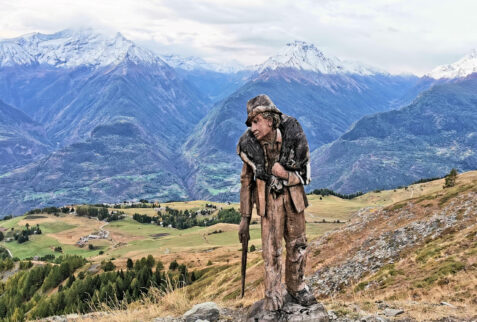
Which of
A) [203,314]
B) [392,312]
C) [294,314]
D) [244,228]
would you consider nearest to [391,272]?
[392,312]

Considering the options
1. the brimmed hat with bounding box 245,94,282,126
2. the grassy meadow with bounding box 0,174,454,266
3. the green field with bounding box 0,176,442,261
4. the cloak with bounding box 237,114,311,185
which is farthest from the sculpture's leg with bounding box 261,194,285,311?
the green field with bounding box 0,176,442,261

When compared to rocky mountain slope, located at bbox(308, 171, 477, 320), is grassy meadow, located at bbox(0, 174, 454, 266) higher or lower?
lower

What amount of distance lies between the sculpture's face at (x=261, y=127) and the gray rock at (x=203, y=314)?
6.20 metres

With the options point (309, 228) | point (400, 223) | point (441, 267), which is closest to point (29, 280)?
point (309, 228)

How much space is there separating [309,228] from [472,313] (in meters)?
93.9

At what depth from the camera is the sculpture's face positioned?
996cm

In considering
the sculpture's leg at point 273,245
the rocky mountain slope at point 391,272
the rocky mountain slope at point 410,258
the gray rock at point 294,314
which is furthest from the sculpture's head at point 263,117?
the rocky mountain slope at point 410,258

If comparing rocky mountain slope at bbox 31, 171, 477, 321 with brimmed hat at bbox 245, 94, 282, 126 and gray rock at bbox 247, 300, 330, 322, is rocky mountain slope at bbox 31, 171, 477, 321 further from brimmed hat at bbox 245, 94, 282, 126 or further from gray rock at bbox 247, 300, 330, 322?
brimmed hat at bbox 245, 94, 282, 126

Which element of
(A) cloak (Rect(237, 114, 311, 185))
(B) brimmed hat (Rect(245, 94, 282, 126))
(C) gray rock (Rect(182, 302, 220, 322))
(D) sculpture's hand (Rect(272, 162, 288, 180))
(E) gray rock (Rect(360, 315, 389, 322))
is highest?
(B) brimmed hat (Rect(245, 94, 282, 126))

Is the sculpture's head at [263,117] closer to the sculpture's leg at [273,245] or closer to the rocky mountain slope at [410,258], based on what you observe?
the sculpture's leg at [273,245]

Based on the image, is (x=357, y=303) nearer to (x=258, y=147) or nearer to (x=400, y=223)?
(x=258, y=147)

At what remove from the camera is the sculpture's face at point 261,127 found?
9.96m

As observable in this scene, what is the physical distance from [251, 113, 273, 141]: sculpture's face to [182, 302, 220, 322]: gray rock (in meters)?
6.20

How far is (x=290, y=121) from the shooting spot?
33.2 feet
